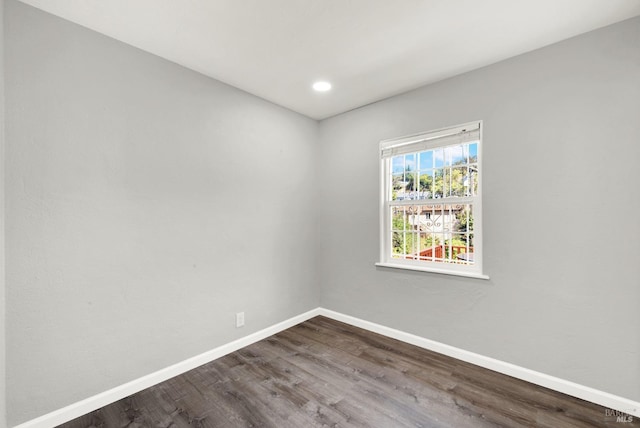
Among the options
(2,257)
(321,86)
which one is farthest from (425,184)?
(2,257)

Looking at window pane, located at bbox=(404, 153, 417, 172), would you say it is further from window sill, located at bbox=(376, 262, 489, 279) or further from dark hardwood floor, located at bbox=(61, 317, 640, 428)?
dark hardwood floor, located at bbox=(61, 317, 640, 428)

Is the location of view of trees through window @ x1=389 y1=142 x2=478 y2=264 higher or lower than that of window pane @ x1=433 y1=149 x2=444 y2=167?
lower

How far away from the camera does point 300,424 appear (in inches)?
68.8

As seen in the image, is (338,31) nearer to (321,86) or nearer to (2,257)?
(321,86)

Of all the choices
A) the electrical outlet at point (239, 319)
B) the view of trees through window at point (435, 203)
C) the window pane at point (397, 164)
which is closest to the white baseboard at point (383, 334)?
the electrical outlet at point (239, 319)

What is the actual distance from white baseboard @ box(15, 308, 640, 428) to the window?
716mm

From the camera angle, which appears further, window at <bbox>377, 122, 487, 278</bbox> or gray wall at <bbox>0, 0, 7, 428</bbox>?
window at <bbox>377, 122, 487, 278</bbox>

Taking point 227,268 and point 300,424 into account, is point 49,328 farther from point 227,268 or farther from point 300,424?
point 300,424

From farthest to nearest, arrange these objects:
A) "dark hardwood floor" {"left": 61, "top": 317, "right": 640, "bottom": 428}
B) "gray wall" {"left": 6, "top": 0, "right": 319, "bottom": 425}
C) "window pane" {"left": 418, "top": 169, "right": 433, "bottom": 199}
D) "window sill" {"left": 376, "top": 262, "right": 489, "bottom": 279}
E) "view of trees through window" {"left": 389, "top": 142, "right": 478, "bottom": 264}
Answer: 1. "window pane" {"left": 418, "top": 169, "right": 433, "bottom": 199}
2. "view of trees through window" {"left": 389, "top": 142, "right": 478, "bottom": 264}
3. "window sill" {"left": 376, "top": 262, "right": 489, "bottom": 279}
4. "dark hardwood floor" {"left": 61, "top": 317, "right": 640, "bottom": 428}
5. "gray wall" {"left": 6, "top": 0, "right": 319, "bottom": 425}

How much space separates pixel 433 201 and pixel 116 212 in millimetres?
2658

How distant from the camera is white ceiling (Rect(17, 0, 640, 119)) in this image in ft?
5.50

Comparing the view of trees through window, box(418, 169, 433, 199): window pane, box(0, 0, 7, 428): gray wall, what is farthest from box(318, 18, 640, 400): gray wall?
box(0, 0, 7, 428): gray wall

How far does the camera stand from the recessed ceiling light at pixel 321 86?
2.64 metres

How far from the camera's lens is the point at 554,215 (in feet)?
6.76
